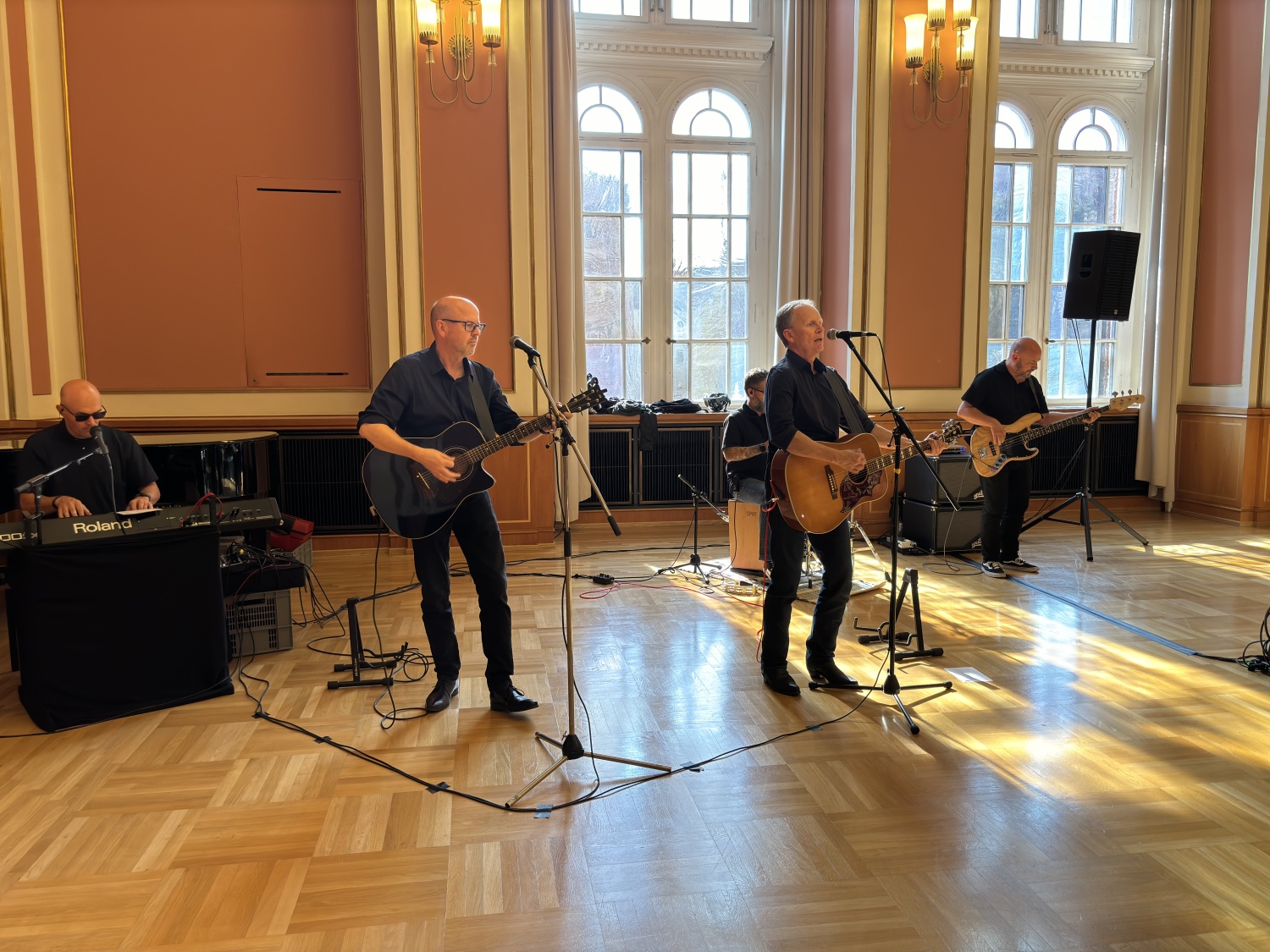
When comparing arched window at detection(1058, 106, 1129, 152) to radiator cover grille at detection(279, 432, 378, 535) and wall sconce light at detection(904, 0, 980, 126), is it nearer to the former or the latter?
wall sconce light at detection(904, 0, 980, 126)

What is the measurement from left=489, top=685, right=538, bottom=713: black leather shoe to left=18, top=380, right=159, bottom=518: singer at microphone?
1810mm

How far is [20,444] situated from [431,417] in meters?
3.87

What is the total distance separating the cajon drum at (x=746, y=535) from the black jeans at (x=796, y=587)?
181 cm

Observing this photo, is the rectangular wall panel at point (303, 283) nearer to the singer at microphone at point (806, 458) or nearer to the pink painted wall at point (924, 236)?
the pink painted wall at point (924, 236)

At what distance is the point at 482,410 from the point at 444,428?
16cm

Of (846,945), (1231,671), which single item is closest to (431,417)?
(846,945)

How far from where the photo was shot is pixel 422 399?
3.44m

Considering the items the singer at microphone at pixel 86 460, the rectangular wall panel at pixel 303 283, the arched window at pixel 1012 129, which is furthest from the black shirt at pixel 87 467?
the arched window at pixel 1012 129

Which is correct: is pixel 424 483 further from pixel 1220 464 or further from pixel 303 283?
pixel 1220 464

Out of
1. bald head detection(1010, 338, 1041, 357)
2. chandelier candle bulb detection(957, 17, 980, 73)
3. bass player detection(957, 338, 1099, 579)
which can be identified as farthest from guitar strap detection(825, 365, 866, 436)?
chandelier candle bulb detection(957, 17, 980, 73)

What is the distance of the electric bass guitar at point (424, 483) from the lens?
11.2 feet

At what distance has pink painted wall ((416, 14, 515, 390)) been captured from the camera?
645cm

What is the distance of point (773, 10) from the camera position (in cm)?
768

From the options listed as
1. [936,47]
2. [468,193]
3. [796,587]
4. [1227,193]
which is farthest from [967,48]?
[796,587]
